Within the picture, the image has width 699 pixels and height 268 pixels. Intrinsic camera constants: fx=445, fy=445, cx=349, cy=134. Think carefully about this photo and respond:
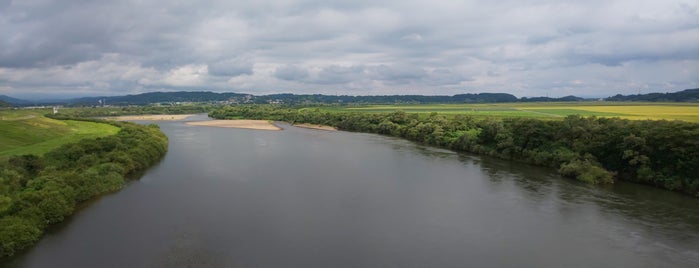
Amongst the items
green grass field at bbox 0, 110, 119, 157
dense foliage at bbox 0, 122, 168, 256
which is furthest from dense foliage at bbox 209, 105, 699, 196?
green grass field at bbox 0, 110, 119, 157

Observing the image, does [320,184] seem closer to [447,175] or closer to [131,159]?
[447,175]

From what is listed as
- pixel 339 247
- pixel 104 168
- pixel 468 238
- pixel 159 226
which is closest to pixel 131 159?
pixel 104 168

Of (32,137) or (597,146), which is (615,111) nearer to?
(597,146)

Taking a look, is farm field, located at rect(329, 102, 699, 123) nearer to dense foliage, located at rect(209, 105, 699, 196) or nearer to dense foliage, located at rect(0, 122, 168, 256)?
Result: dense foliage, located at rect(209, 105, 699, 196)

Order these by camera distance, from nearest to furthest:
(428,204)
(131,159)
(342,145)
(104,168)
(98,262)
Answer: (98,262) → (428,204) → (104,168) → (131,159) → (342,145)

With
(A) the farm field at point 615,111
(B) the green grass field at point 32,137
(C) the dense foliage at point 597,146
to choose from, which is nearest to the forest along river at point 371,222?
(C) the dense foliage at point 597,146

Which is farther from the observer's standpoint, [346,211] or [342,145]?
[342,145]

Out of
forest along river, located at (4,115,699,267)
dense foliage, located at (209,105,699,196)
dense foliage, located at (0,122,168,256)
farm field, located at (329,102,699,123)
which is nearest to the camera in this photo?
forest along river, located at (4,115,699,267)
